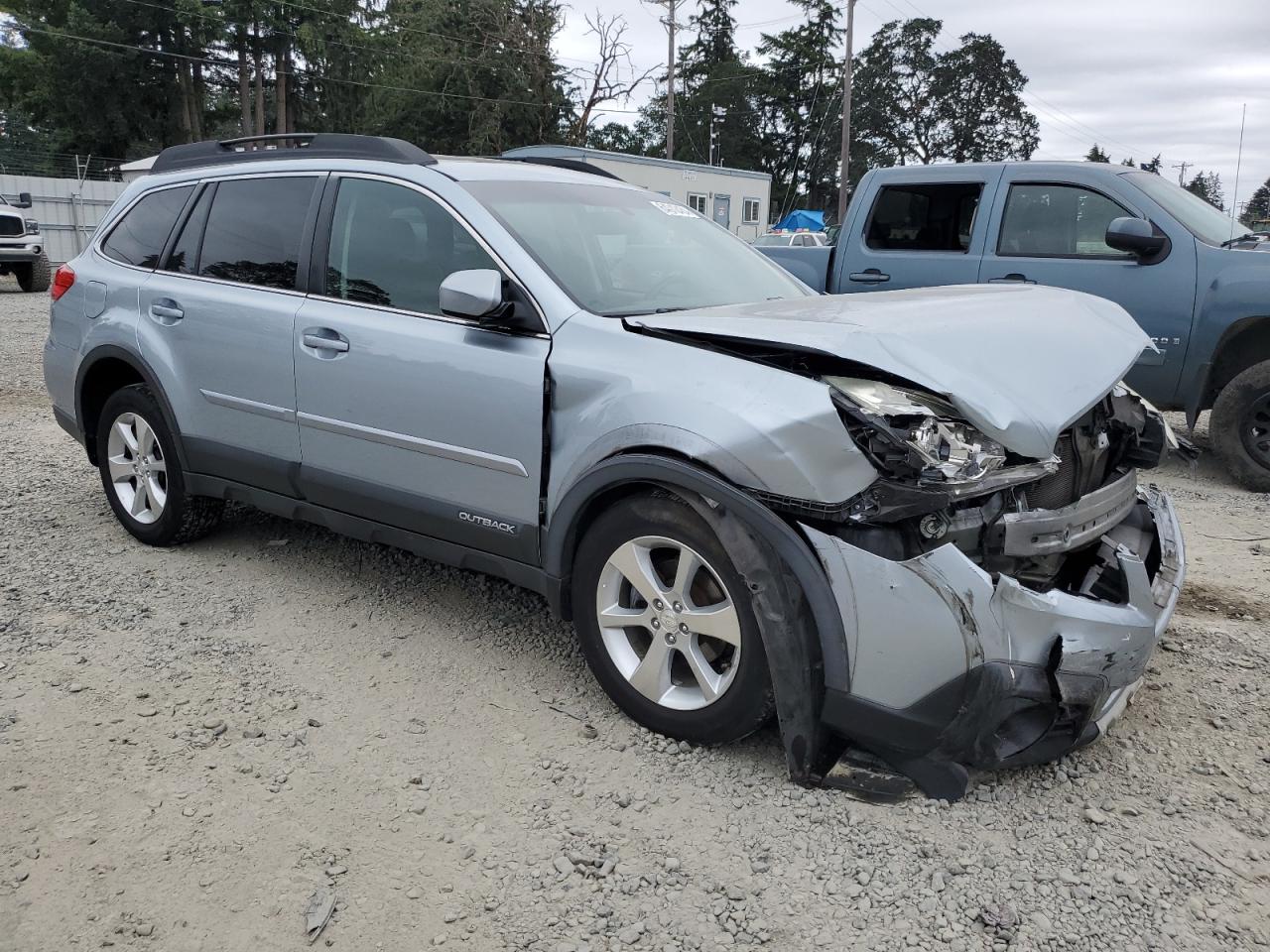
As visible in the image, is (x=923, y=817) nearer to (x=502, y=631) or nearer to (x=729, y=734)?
→ (x=729, y=734)

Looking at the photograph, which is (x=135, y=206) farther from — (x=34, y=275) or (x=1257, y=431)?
(x=34, y=275)

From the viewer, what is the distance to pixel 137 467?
4.95 metres

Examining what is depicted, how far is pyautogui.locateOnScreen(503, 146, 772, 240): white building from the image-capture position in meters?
29.3

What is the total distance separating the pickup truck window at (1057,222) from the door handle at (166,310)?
200 inches

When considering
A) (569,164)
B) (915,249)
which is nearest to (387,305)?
(569,164)

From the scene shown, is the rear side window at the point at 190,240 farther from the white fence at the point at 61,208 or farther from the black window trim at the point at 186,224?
the white fence at the point at 61,208

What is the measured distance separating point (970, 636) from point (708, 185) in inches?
1304

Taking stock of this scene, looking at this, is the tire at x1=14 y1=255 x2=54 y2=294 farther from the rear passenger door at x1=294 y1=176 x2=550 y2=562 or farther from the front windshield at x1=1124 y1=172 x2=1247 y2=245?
the front windshield at x1=1124 y1=172 x2=1247 y2=245

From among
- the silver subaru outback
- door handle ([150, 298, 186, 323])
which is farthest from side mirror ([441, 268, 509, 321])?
door handle ([150, 298, 186, 323])

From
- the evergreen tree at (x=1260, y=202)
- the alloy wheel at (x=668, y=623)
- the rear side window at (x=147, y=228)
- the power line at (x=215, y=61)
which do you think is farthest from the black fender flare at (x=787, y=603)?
the evergreen tree at (x=1260, y=202)

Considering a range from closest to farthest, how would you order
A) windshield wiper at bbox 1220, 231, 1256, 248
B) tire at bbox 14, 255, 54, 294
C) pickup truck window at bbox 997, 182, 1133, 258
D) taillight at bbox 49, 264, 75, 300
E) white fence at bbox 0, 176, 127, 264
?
taillight at bbox 49, 264, 75, 300, windshield wiper at bbox 1220, 231, 1256, 248, pickup truck window at bbox 997, 182, 1133, 258, tire at bbox 14, 255, 54, 294, white fence at bbox 0, 176, 127, 264

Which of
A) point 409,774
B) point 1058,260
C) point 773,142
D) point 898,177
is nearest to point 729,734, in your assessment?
point 409,774

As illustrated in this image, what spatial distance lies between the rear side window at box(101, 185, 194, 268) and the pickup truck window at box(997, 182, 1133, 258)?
504 cm

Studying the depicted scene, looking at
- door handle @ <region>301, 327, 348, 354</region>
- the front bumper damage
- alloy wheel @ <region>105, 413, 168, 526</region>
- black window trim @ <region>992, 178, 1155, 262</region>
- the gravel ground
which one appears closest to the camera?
the gravel ground
